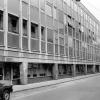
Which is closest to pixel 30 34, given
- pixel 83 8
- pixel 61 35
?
pixel 61 35

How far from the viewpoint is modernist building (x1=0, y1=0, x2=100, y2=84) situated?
26312 millimetres

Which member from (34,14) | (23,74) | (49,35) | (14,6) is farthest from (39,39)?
(14,6)

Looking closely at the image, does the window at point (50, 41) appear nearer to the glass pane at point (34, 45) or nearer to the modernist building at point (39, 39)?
the modernist building at point (39, 39)

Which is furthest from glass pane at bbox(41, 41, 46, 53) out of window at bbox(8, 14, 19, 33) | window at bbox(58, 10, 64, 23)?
window at bbox(58, 10, 64, 23)

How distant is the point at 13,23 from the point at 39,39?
5.59 metres

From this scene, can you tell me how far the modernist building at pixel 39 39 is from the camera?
86.3 ft

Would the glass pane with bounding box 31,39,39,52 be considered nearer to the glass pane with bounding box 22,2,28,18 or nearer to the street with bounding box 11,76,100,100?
the glass pane with bounding box 22,2,28,18

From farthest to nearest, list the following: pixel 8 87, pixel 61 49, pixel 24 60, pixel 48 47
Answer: pixel 61 49, pixel 48 47, pixel 24 60, pixel 8 87

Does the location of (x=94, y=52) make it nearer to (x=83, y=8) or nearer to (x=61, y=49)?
(x=83, y=8)

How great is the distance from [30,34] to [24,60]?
3.34 meters

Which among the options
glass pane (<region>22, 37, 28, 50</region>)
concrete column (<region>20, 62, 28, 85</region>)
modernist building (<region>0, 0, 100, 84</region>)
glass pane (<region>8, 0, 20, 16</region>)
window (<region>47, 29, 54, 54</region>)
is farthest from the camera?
window (<region>47, 29, 54, 54</region>)

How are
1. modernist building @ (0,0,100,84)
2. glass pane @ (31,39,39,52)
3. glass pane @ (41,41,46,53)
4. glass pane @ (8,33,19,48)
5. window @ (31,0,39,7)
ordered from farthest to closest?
glass pane @ (41,41,46,53) < window @ (31,0,39,7) < glass pane @ (31,39,39,52) < modernist building @ (0,0,100,84) < glass pane @ (8,33,19,48)

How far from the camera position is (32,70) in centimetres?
3212

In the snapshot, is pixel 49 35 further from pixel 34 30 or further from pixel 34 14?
pixel 34 14
